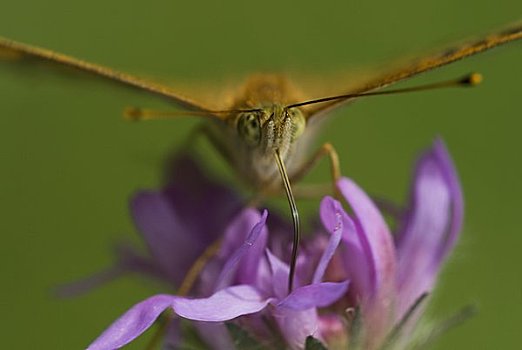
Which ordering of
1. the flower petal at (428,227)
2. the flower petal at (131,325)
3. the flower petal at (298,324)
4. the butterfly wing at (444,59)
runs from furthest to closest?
the flower petal at (428,227) → the flower petal at (298,324) → the butterfly wing at (444,59) → the flower petal at (131,325)

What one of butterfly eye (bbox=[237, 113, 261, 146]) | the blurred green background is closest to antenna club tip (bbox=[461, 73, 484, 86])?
butterfly eye (bbox=[237, 113, 261, 146])

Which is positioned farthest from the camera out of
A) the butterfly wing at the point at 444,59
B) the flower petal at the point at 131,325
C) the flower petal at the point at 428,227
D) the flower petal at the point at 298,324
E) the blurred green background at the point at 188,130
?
the blurred green background at the point at 188,130

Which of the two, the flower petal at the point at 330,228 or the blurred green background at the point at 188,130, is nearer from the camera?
the flower petal at the point at 330,228

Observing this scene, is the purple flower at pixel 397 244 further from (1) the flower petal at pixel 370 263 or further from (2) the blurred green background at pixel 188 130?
(2) the blurred green background at pixel 188 130

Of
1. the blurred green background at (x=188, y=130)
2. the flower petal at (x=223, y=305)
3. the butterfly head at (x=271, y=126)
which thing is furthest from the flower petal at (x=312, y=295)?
the blurred green background at (x=188, y=130)

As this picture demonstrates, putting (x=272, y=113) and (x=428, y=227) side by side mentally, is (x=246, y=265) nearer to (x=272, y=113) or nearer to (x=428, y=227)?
(x=272, y=113)

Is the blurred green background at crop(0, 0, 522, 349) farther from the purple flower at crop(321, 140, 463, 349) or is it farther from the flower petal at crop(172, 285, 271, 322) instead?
the flower petal at crop(172, 285, 271, 322)
